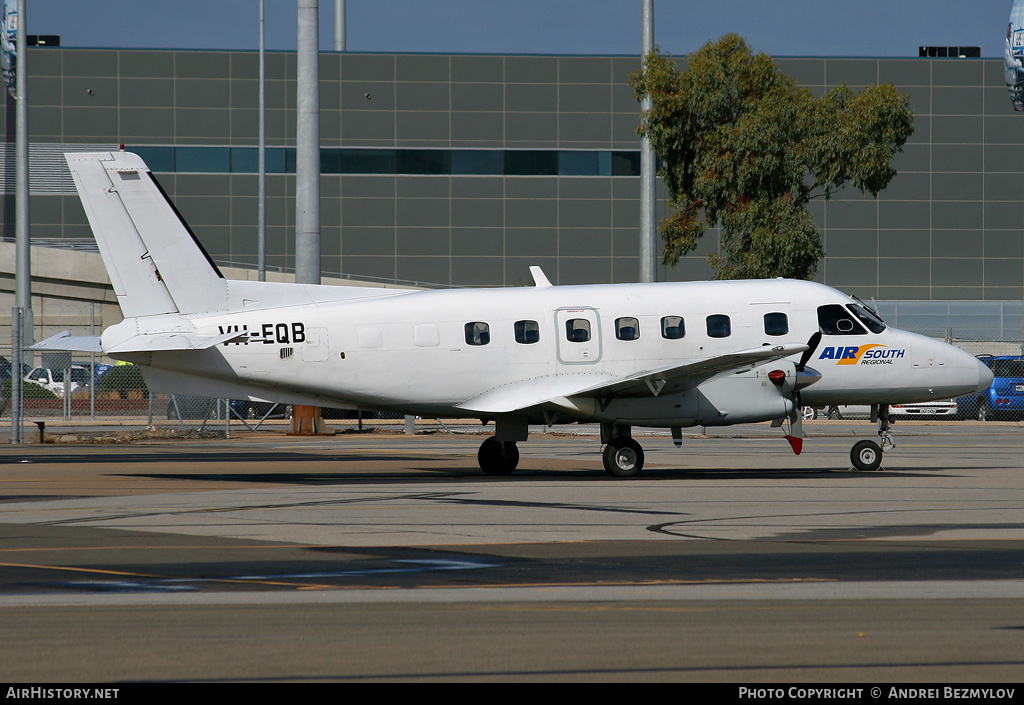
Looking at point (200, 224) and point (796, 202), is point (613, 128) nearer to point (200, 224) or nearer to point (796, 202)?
point (200, 224)

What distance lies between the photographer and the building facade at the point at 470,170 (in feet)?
211

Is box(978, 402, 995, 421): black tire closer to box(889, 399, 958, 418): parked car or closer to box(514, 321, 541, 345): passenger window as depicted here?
box(889, 399, 958, 418): parked car

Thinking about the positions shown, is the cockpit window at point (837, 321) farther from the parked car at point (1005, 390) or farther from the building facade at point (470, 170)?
the building facade at point (470, 170)

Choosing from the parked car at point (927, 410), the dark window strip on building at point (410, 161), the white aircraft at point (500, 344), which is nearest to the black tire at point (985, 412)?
the parked car at point (927, 410)

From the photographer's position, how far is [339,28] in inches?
2729

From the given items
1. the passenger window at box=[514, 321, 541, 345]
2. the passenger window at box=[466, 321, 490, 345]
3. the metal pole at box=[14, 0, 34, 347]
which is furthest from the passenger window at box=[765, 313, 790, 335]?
the metal pole at box=[14, 0, 34, 347]

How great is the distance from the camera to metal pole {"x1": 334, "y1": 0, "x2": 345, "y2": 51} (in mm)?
69250

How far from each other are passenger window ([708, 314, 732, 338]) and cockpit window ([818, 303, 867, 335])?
1.55 m

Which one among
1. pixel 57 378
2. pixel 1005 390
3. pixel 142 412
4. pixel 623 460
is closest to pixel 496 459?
pixel 623 460

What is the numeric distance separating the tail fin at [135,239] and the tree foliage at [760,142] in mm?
22054

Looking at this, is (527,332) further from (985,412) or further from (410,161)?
(410,161)

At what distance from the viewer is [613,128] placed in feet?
212

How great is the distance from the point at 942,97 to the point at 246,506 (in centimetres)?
6036

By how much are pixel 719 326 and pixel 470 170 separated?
157 feet
